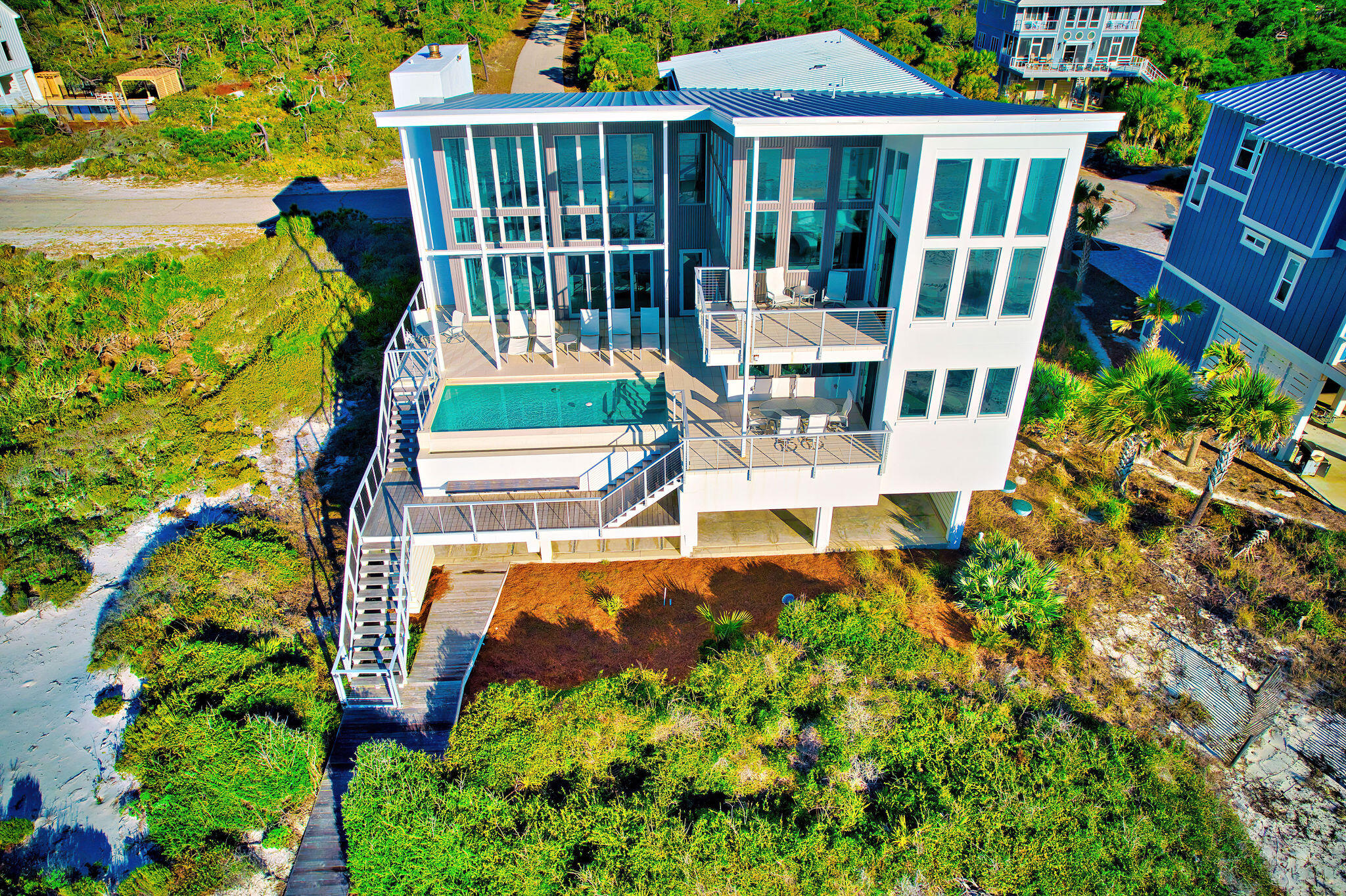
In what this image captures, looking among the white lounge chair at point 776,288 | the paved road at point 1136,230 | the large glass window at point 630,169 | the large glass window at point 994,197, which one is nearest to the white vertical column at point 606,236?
the large glass window at point 630,169

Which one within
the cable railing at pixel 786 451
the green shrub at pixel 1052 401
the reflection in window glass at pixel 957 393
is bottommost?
the green shrub at pixel 1052 401

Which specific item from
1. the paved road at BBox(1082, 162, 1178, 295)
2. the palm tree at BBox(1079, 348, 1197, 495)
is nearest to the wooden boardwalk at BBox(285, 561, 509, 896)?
the palm tree at BBox(1079, 348, 1197, 495)

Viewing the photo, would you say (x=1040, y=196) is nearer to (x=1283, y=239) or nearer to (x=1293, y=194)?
(x=1283, y=239)

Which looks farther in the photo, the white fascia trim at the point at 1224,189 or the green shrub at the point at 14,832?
the white fascia trim at the point at 1224,189

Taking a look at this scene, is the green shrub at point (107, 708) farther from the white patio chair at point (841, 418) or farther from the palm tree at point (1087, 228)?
the palm tree at point (1087, 228)

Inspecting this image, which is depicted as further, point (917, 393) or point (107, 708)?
point (917, 393)

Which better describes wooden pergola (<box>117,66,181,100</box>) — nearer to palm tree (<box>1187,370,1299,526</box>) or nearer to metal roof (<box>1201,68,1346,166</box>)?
metal roof (<box>1201,68,1346,166</box>)

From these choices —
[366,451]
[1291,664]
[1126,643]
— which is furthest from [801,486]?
[366,451]

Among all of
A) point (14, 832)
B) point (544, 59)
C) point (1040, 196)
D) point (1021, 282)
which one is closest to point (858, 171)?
point (1040, 196)
